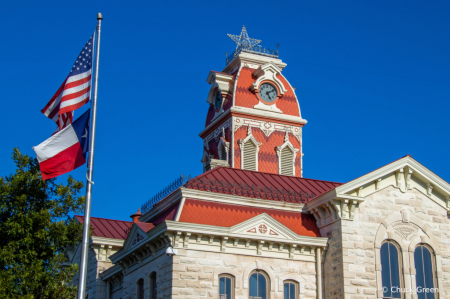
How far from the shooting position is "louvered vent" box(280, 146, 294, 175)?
127 ft

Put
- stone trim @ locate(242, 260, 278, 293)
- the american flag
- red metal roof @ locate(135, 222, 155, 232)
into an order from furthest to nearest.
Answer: red metal roof @ locate(135, 222, 155, 232)
stone trim @ locate(242, 260, 278, 293)
the american flag

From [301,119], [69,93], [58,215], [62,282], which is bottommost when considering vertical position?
[62,282]

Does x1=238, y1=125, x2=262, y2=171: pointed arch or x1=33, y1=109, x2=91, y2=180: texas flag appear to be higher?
x1=238, y1=125, x2=262, y2=171: pointed arch

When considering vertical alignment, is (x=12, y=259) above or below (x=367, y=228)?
below

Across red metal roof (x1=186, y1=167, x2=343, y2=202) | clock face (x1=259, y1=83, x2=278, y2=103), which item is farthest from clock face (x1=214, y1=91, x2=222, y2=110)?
red metal roof (x1=186, y1=167, x2=343, y2=202)

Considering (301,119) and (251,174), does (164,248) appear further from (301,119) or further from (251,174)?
(301,119)

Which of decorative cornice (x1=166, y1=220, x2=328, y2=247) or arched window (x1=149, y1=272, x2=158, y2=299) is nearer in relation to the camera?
decorative cornice (x1=166, y1=220, x2=328, y2=247)

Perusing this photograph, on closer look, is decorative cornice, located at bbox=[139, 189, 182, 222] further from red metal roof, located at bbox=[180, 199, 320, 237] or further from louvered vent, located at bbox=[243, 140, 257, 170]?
louvered vent, located at bbox=[243, 140, 257, 170]

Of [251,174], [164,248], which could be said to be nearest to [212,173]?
[251,174]

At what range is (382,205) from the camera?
28703mm

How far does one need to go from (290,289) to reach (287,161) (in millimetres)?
12472

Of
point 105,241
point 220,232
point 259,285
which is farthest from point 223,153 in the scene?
point 259,285

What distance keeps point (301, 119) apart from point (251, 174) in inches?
384

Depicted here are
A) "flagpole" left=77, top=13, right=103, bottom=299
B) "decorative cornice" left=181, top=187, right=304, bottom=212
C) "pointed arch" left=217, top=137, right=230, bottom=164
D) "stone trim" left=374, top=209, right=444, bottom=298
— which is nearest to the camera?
"flagpole" left=77, top=13, right=103, bottom=299
